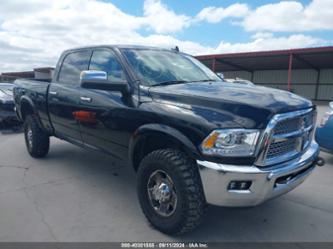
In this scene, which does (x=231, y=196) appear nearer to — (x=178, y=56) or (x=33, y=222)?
(x=33, y=222)

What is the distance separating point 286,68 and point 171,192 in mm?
33741

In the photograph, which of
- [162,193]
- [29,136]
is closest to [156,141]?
[162,193]

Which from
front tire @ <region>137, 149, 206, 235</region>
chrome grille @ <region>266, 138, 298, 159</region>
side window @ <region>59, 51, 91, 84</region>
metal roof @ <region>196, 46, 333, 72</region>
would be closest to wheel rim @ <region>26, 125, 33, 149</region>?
side window @ <region>59, 51, 91, 84</region>

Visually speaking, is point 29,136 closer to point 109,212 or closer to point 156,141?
point 109,212

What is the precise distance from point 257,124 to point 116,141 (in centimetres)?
175

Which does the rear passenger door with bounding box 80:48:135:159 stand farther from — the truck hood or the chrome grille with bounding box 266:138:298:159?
the chrome grille with bounding box 266:138:298:159

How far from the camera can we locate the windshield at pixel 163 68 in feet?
11.7

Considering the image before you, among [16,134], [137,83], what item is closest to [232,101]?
[137,83]

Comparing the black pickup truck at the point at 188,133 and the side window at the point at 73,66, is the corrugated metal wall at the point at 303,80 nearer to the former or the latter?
the side window at the point at 73,66

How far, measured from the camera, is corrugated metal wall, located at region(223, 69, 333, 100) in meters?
31.8

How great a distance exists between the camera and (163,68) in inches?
149

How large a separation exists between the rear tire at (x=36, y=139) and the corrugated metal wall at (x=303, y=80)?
3115 centimetres

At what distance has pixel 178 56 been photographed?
4.39m

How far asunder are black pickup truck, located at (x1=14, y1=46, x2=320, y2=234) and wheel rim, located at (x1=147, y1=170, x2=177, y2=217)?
0.4 inches
